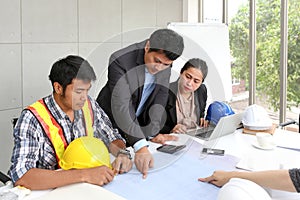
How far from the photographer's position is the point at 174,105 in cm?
177

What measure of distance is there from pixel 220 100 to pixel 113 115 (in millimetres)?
629

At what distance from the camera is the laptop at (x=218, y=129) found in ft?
5.81

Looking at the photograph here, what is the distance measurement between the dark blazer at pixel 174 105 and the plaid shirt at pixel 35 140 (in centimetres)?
49

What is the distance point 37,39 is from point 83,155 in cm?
164

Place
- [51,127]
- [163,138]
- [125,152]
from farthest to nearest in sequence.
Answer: [163,138] < [125,152] < [51,127]

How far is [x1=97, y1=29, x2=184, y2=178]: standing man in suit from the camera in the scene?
1.44 m

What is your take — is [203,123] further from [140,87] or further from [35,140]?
[35,140]

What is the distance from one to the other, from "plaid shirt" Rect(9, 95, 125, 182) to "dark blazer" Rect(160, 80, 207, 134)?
1.60 feet

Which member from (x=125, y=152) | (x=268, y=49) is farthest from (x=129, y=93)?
(x=268, y=49)

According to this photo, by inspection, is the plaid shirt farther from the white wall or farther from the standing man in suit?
the white wall

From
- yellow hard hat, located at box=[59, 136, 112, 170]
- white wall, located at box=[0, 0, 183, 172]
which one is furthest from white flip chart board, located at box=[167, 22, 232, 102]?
yellow hard hat, located at box=[59, 136, 112, 170]

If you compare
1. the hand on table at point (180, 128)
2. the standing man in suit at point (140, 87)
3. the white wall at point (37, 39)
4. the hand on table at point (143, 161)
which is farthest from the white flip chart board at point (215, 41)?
the hand on table at point (143, 161)

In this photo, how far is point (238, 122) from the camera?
2.00 metres

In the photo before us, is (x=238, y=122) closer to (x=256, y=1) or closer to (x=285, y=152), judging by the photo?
(x=285, y=152)
